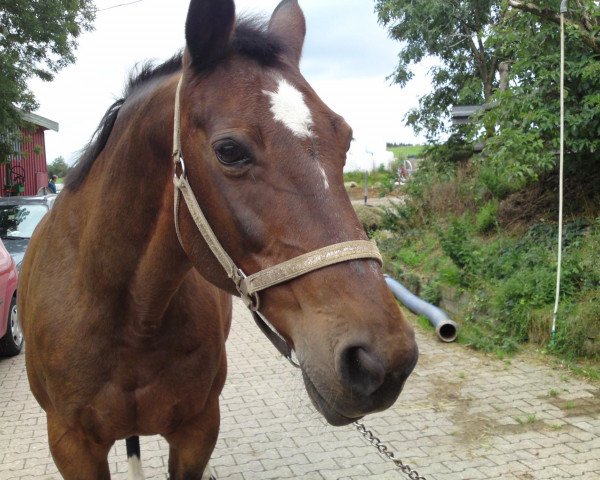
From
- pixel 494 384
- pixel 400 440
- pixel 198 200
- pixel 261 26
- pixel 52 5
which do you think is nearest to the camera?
pixel 198 200

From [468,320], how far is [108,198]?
5.82 metres

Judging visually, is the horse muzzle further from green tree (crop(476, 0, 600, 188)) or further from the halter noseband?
green tree (crop(476, 0, 600, 188))

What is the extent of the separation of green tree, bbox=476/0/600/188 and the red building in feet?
50.4

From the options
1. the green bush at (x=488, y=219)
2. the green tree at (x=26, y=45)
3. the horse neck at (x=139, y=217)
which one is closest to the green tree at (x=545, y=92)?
the green bush at (x=488, y=219)

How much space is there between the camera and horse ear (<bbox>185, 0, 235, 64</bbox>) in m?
1.75

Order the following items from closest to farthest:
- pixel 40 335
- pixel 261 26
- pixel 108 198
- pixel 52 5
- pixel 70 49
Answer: pixel 261 26 < pixel 108 198 < pixel 40 335 < pixel 52 5 < pixel 70 49

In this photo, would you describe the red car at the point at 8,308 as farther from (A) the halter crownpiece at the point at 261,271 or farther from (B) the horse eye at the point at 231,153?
(B) the horse eye at the point at 231,153

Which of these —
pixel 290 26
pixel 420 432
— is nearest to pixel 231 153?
pixel 290 26

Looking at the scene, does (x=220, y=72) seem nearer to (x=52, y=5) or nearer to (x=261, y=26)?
(x=261, y=26)

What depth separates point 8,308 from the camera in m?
6.79

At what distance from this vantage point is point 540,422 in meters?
4.69

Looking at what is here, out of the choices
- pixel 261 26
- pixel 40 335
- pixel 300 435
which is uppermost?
pixel 261 26

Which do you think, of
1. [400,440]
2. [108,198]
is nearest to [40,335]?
[108,198]

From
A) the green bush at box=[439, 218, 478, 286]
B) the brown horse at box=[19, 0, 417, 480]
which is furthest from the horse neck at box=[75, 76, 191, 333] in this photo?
the green bush at box=[439, 218, 478, 286]
